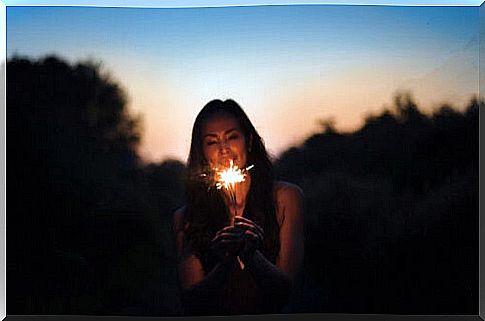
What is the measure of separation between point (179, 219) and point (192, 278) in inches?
19.4

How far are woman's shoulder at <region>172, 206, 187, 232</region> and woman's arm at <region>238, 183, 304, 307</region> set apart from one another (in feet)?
1.91

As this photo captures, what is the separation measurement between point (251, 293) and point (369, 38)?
2.29 meters

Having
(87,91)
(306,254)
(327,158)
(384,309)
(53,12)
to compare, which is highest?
(53,12)

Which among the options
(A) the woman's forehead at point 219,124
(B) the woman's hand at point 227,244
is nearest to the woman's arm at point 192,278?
(B) the woman's hand at point 227,244

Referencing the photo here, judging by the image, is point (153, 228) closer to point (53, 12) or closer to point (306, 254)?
point (306, 254)

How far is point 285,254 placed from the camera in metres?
7.26

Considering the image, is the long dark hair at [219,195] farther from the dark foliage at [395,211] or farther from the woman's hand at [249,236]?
the dark foliage at [395,211]

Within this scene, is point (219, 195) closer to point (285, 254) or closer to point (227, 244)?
point (227, 244)

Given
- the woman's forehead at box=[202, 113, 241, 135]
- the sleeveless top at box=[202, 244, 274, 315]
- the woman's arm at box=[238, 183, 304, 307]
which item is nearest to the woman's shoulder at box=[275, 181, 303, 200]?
the woman's arm at box=[238, 183, 304, 307]

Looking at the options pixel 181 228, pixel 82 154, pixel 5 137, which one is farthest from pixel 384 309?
pixel 5 137

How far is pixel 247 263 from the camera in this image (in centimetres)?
721

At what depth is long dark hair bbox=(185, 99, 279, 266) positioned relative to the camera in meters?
7.25

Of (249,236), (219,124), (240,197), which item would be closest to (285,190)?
(240,197)

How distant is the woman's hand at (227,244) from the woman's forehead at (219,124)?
31.4 inches
